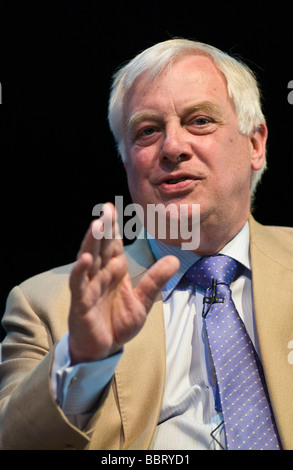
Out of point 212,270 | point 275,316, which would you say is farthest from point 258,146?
point 275,316

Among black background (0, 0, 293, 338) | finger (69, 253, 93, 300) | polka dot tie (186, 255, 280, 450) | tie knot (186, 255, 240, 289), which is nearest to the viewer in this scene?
finger (69, 253, 93, 300)

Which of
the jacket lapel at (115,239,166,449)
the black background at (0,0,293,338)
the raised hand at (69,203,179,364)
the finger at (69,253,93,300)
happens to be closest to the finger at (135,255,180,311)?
the raised hand at (69,203,179,364)

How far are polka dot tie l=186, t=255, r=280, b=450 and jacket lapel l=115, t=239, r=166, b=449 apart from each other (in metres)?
0.15

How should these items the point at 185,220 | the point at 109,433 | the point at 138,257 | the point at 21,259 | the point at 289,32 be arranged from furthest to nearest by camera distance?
the point at 21,259, the point at 289,32, the point at 138,257, the point at 185,220, the point at 109,433

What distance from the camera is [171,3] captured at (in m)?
2.22

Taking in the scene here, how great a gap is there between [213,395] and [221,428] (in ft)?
0.32

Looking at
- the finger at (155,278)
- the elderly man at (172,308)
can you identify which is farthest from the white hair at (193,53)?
the finger at (155,278)

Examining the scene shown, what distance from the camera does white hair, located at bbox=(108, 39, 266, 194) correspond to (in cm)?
191

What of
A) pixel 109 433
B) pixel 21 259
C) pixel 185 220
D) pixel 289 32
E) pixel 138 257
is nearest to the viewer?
pixel 109 433

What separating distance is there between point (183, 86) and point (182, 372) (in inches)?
34.0

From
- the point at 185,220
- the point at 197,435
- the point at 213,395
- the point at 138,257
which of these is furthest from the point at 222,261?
the point at 197,435

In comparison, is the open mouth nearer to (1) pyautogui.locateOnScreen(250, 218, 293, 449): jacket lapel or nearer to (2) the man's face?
(2) the man's face

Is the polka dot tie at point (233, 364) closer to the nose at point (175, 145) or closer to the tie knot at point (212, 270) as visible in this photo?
the tie knot at point (212, 270)

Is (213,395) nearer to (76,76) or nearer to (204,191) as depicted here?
(204,191)
